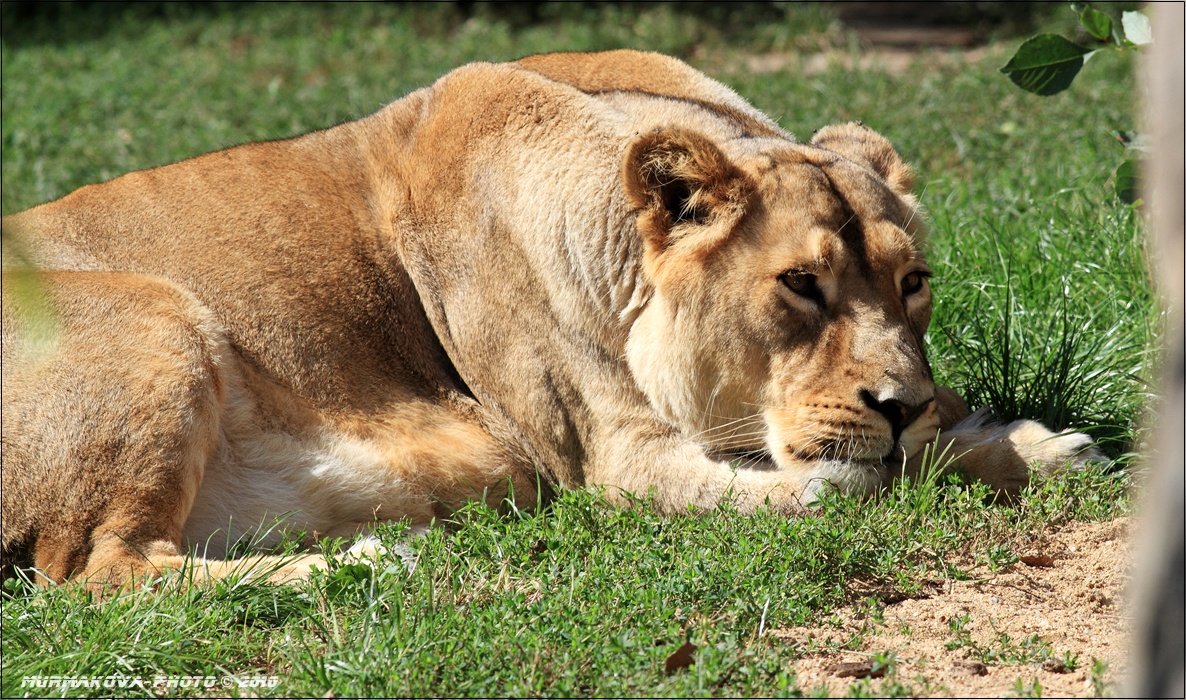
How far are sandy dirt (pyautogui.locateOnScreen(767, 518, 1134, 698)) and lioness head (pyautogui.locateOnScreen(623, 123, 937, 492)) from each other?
0.56 m

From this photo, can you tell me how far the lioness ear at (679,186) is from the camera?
12.6ft

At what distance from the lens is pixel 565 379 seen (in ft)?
13.9

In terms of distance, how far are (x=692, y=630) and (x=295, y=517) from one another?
5.30 ft

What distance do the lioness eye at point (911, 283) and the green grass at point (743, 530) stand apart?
0.65 m

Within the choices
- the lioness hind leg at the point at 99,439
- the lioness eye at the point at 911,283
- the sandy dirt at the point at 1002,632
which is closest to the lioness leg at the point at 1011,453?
the sandy dirt at the point at 1002,632

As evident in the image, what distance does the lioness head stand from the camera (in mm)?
3795

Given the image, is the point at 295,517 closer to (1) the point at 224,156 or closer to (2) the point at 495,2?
(1) the point at 224,156

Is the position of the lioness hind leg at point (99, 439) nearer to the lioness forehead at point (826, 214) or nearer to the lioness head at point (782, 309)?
the lioness head at point (782, 309)

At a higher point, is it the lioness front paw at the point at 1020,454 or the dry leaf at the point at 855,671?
the lioness front paw at the point at 1020,454

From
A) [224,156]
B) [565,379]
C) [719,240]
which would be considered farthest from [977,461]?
[224,156]

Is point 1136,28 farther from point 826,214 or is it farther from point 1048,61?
point 826,214

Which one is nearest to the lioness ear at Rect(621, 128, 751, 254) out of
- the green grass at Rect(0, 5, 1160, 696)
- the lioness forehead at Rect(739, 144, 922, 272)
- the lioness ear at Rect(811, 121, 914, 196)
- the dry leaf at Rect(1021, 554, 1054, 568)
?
the lioness forehead at Rect(739, 144, 922, 272)

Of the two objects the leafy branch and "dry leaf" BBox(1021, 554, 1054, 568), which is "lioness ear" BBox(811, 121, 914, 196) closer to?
the leafy branch

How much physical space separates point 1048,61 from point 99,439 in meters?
3.37
